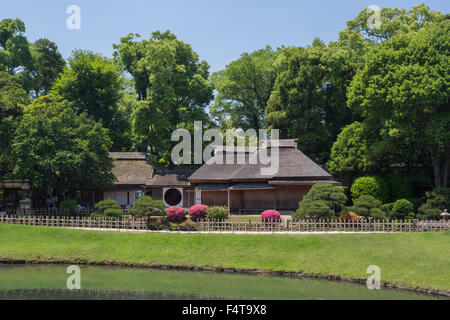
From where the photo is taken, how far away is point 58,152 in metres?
35.5

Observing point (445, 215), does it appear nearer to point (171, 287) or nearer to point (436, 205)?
point (436, 205)

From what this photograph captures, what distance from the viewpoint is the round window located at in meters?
47.0

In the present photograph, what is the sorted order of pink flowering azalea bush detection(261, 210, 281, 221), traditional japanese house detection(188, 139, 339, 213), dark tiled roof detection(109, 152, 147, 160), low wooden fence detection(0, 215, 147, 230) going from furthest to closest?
dark tiled roof detection(109, 152, 147, 160) < traditional japanese house detection(188, 139, 339, 213) < pink flowering azalea bush detection(261, 210, 281, 221) < low wooden fence detection(0, 215, 147, 230)

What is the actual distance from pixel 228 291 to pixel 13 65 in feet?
169

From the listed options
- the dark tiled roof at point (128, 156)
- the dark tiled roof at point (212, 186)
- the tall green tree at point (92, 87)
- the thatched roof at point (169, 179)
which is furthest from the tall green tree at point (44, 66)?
the dark tiled roof at point (212, 186)

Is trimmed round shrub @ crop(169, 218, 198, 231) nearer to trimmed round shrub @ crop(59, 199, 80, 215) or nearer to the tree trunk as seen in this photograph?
trimmed round shrub @ crop(59, 199, 80, 215)

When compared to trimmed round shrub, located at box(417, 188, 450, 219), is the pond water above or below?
below

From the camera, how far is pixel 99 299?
18.4 meters

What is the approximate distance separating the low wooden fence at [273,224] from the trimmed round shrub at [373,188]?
33.3ft

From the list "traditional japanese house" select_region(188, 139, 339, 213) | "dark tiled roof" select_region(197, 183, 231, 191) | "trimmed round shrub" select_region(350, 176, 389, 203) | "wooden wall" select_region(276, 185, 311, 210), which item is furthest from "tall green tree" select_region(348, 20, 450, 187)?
"dark tiled roof" select_region(197, 183, 231, 191)

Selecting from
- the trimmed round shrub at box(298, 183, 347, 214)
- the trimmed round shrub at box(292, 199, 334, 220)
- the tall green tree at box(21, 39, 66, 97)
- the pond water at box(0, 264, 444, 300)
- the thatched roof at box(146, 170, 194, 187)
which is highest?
the tall green tree at box(21, 39, 66, 97)

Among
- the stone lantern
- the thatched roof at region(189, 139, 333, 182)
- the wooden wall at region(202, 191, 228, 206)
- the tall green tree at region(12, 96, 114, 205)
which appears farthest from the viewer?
the wooden wall at region(202, 191, 228, 206)

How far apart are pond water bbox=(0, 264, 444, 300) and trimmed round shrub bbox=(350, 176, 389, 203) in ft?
70.2

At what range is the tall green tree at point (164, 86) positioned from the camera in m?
49.1
